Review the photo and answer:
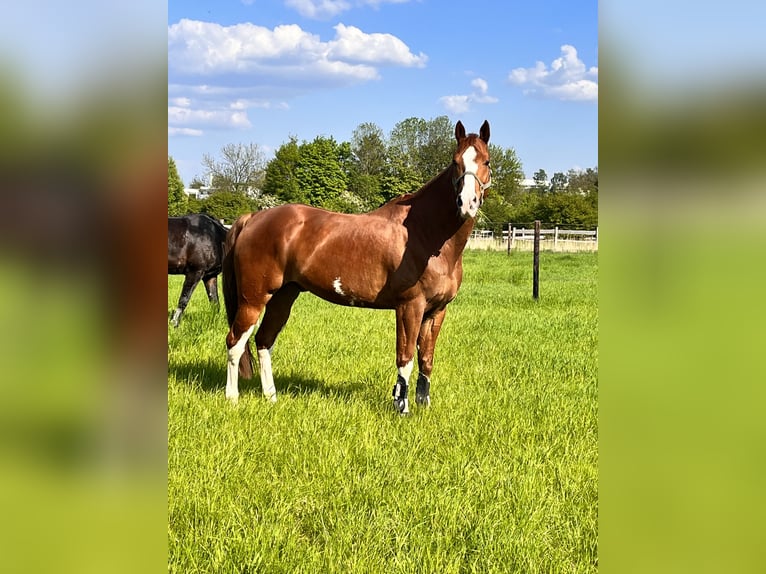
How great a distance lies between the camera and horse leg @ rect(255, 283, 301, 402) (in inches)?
211

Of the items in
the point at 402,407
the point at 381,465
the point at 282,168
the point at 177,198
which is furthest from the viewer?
the point at 282,168

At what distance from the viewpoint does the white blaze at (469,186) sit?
4039 millimetres

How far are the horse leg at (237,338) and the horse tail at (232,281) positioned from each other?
0.28m

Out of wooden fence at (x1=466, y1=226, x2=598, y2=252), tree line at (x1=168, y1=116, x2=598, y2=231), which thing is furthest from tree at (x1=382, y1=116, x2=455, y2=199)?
wooden fence at (x1=466, y1=226, x2=598, y2=252)

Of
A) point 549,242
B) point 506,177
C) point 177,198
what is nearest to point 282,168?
point 177,198

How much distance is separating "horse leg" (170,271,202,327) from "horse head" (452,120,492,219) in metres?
6.61

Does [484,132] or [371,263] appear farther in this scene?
[371,263]

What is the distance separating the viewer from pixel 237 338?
5.38m

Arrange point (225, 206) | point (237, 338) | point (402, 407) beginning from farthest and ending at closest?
point (225, 206)
point (237, 338)
point (402, 407)

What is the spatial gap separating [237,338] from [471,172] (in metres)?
2.70
